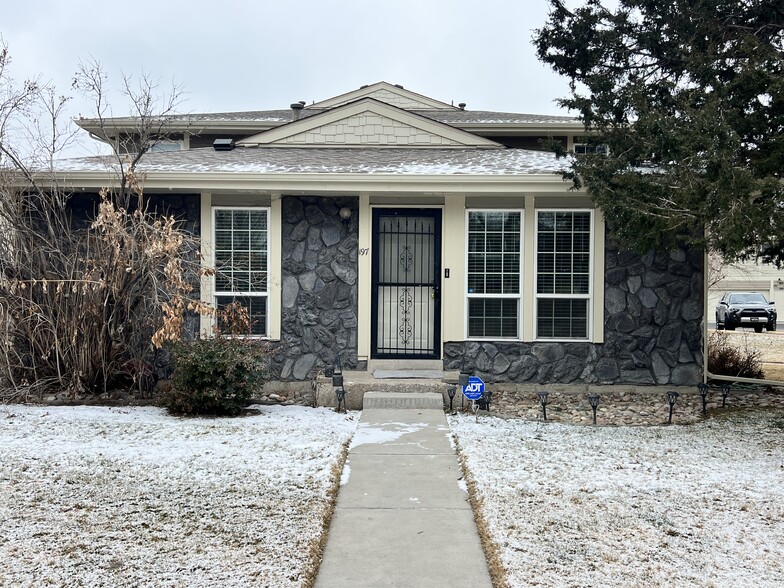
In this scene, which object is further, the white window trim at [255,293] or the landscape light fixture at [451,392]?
the white window trim at [255,293]

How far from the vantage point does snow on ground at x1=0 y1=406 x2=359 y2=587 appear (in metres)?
3.84

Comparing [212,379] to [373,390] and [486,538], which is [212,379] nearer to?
[373,390]

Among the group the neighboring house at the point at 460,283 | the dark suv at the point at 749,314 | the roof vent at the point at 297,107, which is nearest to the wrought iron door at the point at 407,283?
the neighboring house at the point at 460,283

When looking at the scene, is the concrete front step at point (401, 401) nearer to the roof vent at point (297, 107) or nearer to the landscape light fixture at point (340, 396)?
the landscape light fixture at point (340, 396)

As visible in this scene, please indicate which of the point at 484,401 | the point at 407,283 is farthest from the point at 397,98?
the point at 484,401

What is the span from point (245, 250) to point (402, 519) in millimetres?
5649

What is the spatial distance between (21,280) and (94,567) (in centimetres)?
537

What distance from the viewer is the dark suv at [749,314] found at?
83.6 ft

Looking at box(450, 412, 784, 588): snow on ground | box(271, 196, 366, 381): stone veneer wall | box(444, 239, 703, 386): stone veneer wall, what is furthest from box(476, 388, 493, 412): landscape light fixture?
box(271, 196, 366, 381): stone veneer wall

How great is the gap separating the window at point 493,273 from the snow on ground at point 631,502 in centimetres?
230

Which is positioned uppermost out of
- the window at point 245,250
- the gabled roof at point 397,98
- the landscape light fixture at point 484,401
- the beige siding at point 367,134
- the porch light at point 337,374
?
the gabled roof at point 397,98

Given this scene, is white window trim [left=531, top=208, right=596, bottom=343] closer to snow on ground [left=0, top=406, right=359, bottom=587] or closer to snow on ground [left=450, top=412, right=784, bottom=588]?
snow on ground [left=450, top=412, right=784, bottom=588]

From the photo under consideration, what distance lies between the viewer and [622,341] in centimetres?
952

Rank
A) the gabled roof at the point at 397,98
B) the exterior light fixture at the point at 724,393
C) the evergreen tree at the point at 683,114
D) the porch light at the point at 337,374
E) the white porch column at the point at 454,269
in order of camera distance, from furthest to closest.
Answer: the gabled roof at the point at 397,98 < the white porch column at the point at 454,269 < the exterior light fixture at the point at 724,393 < the porch light at the point at 337,374 < the evergreen tree at the point at 683,114
